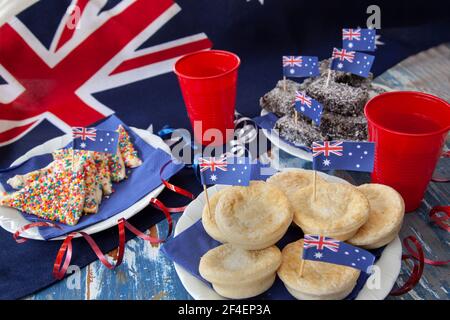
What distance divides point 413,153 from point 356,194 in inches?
8.4

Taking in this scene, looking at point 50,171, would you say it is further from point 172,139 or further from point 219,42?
point 219,42

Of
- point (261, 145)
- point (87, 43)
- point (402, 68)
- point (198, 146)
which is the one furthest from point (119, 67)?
point (402, 68)

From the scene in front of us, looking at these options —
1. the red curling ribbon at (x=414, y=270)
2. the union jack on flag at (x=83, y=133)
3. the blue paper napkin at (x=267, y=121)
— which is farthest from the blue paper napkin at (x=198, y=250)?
the blue paper napkin at (x=267, y=121)

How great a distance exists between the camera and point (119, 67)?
86.7 inches

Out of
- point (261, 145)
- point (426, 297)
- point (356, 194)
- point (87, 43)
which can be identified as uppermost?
point (87, 43)

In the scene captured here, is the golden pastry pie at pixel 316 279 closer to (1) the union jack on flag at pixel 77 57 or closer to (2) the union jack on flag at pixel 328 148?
(2) the union jack on flag at pixel 328 148

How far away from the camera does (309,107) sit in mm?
1444

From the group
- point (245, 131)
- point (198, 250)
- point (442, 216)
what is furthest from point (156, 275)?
point (442, 216)

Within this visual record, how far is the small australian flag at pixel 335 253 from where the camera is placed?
95 cm

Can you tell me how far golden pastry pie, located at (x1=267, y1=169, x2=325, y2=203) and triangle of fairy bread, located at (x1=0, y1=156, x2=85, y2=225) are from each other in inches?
23.2

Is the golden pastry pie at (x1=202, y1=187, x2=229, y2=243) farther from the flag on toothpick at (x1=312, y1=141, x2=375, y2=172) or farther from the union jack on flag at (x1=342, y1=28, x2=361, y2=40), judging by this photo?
the union jack on flag at (x1=342, y1=28, x2=361, y2=40)

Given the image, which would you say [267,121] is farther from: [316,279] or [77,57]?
[77,57]

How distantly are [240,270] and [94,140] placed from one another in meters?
0.64
